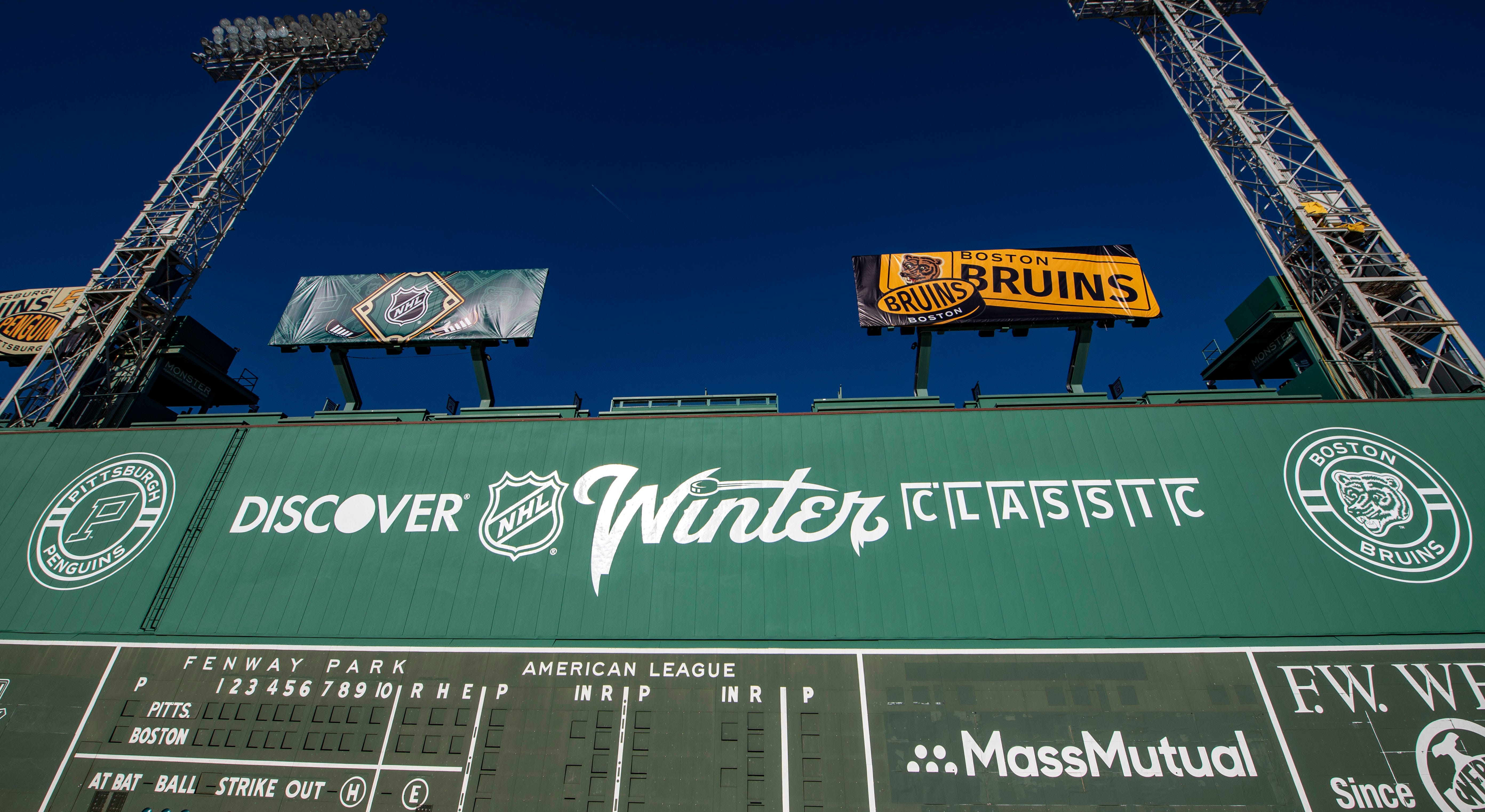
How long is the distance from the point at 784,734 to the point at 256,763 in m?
12.4

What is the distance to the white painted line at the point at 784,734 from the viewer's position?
546 inches

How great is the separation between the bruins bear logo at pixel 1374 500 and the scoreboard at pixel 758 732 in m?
3.51

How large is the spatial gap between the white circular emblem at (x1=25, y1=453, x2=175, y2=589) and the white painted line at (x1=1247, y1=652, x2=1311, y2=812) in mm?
30897

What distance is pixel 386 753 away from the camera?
14867 millimetres

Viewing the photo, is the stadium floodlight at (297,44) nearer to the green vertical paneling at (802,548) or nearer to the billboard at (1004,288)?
the green vertical paneling at (802,548)

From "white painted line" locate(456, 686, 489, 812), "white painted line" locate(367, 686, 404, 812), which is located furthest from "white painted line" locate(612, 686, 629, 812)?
"white painted line" locate(367, 686, 404, 812)

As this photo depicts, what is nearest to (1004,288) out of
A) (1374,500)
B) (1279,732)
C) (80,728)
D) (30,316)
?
(1374,500)

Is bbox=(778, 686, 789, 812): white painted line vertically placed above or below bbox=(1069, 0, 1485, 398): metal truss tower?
below

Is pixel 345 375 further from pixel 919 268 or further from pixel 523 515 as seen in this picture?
pixel 919 268

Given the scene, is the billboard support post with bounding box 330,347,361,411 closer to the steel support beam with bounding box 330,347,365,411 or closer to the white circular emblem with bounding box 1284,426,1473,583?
the steel support beam with bounding box 330,347,365,411

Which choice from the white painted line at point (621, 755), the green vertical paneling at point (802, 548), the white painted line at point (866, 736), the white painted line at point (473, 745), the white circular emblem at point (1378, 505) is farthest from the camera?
the white circular emblem at point (1378, 505)

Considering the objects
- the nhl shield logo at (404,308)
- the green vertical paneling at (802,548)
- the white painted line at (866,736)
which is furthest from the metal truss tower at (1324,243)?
the nhl shield logo at (404,308)

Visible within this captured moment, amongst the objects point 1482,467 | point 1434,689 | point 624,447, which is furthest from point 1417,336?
point 624,447

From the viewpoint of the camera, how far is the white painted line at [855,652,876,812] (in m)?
13.8
